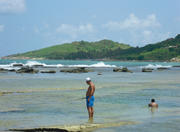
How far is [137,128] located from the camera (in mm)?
14320

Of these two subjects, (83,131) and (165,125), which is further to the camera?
(165,125)

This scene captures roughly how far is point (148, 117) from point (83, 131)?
15.5 ft

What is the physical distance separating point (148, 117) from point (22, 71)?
5251 cm

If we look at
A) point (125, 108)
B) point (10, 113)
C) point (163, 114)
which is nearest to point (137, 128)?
point (163, 114)

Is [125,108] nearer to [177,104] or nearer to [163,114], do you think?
[163,114]

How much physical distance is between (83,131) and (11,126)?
3.39m

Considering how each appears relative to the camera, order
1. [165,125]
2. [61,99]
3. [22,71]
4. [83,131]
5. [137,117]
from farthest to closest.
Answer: [22,71] < [61,99] < [137,117] < [165,125] < [83,131]

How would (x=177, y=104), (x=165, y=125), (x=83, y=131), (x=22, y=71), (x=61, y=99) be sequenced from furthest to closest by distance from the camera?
1. (x=22, y=71)
2. (x=61, y=99)
3. (x=177, y=104)
4. (x=165, y=125)
5. (x=83, y=131)

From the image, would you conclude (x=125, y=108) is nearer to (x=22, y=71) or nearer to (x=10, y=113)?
(x=10, y=113)

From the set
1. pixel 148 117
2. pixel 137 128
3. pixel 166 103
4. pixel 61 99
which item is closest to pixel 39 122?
pixel 137 128

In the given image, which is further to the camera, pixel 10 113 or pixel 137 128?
pixel 10 113

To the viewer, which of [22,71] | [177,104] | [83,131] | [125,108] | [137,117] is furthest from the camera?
[22,71]

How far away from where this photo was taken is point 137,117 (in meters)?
17.0

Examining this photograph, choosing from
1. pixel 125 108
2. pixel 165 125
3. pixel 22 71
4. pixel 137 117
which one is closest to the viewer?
pixel 165 125
